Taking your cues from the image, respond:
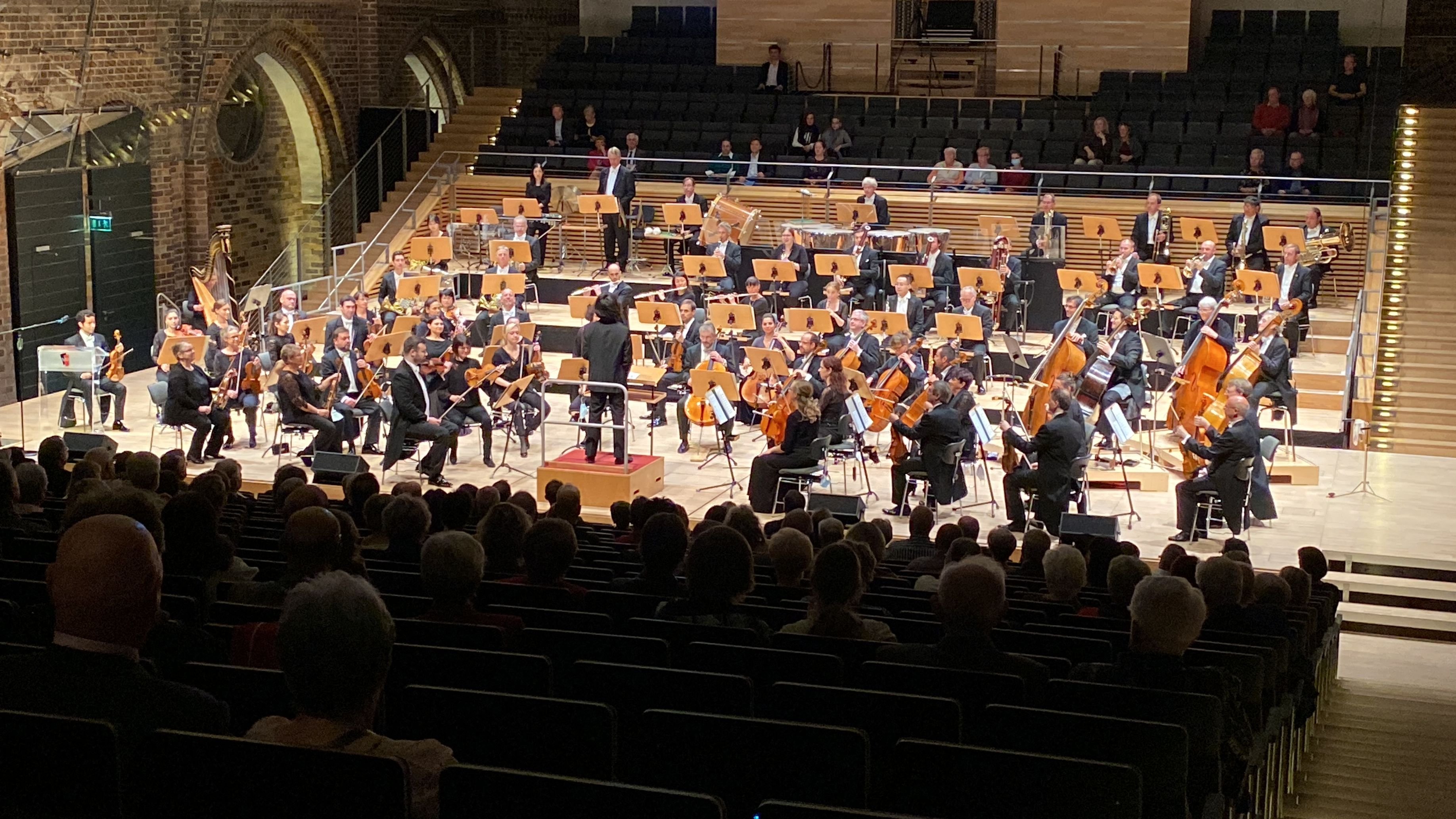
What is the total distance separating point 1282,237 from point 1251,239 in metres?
0.31

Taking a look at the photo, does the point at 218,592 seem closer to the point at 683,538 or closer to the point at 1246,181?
the point at 683,538

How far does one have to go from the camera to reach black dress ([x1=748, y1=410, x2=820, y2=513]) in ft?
38.6

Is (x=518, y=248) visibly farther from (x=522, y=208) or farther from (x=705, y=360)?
(x=705, y=360)

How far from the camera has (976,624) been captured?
439 cm

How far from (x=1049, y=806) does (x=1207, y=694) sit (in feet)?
5.08

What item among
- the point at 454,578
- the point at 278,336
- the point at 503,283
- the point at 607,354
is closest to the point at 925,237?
the point at 503,283

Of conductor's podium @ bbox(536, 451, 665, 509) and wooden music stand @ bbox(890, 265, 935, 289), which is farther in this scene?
wooden music stand @ bbox(890, 265, 935, 289)

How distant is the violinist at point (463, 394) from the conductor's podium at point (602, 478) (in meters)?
1.22

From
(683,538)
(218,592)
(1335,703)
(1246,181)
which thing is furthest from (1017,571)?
(1246,181)

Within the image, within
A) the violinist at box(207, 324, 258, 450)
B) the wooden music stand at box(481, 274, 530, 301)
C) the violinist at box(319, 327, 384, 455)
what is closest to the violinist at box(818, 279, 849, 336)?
the wooden music stand at box(481, 274, 530, 301)

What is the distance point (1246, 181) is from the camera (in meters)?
18.1

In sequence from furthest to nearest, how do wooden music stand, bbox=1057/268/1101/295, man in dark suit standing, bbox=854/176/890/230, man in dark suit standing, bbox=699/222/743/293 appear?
man in dark suit standing, bbox=854/176/890/230 < man in dark suit standing, bbox=699/222/743/293 < wooden music stand, bbox=1057/268/1101/295

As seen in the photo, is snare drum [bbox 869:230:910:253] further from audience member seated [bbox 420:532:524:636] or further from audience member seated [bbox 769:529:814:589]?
audience member seated [bbox 420:532:524:636]

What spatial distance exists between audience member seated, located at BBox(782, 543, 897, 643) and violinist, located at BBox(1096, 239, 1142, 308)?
1087 centimetres
